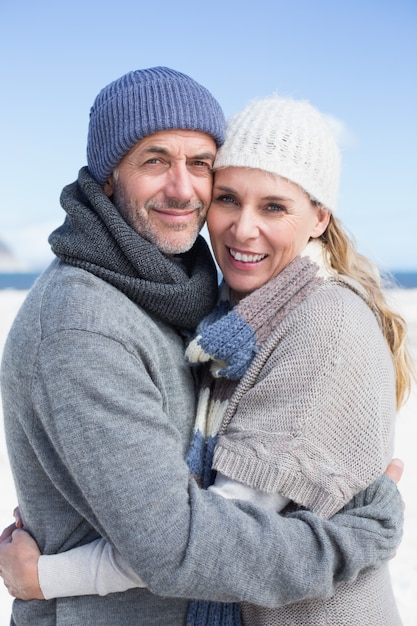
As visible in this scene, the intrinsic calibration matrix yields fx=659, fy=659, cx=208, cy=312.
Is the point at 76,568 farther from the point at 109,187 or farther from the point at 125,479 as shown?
the point at 109,187

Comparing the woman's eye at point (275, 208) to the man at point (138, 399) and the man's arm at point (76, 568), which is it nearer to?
the man at point (138, 399)

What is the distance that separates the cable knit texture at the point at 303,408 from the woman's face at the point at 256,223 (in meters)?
0.19

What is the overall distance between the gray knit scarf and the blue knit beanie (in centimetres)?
12

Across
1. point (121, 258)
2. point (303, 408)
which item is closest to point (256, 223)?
point (121, 258)

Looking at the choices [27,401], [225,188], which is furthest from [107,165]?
[27,401]

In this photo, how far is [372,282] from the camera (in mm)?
2352

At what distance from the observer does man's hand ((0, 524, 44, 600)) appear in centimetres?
181

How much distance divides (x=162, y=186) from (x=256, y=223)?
33 cm

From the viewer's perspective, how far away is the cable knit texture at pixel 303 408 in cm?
172

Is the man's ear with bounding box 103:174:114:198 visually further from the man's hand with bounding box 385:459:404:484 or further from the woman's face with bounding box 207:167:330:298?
the man's hand with bounding box 385:459:404:484

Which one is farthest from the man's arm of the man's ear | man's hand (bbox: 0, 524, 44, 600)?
the man's ear

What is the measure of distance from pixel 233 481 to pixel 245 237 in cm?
80

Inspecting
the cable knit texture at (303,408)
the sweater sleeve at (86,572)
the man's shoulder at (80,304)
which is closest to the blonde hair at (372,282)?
the cable knit texture at (303,408)

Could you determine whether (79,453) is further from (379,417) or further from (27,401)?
(379,417)
